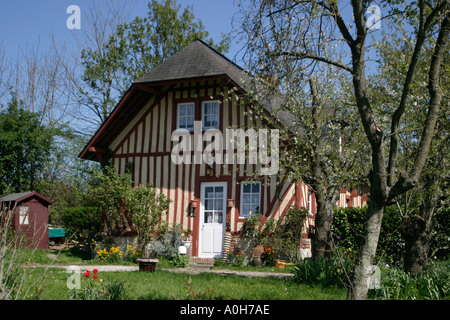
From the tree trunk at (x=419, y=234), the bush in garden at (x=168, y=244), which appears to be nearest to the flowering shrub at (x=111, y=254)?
the bush in garden at (x=168, y=244)

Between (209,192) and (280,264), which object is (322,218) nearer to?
(280,264)

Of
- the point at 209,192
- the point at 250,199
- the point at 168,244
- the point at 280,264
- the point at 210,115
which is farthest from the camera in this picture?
the point at 210,115

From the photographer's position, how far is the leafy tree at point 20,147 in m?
19.2

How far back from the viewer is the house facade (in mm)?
12945

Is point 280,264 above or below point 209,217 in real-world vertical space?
below

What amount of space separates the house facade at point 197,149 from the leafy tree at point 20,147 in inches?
254

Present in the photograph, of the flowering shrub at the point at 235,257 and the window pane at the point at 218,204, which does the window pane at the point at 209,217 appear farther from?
the flowering shrub at the point at 235,257

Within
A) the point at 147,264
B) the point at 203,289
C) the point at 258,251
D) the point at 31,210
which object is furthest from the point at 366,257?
the point at 31,210

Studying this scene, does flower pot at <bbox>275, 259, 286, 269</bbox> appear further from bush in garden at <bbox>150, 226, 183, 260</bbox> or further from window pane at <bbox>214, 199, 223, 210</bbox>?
bush in garden at <bbox>150, 226, 183, 260</bbox>

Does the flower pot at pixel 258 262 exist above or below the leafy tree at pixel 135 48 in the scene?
below

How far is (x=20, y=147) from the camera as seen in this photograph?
19.8 meters

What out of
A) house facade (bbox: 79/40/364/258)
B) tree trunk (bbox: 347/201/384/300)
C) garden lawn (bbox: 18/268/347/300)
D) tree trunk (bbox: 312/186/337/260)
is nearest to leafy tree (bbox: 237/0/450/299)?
tree trunk (bbox: 347/201/384/300)

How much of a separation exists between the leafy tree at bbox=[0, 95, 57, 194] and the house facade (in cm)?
646

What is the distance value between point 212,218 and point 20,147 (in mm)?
10980
